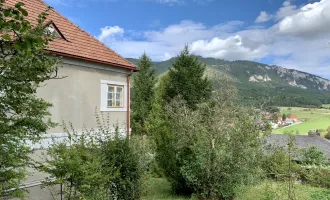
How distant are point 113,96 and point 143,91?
20417 mm

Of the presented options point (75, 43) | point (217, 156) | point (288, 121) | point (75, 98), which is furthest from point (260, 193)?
point (288, 121)

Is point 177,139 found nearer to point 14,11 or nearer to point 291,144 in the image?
point 291,144

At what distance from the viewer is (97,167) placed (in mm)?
7398

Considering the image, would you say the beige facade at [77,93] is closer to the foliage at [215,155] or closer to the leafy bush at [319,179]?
the foliage at [215,155]

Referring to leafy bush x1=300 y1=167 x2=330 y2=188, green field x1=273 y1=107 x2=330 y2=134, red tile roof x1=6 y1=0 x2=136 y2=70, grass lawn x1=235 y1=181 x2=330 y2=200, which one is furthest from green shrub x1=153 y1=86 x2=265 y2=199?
green field x1=273 y1=107 x2=330 y2=134

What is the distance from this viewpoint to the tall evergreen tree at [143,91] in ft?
104

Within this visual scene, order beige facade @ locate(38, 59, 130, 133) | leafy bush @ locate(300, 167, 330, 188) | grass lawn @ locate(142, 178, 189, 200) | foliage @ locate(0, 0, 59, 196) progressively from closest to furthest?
foliage @ locate(0, 0, 59, 196) < beige facade @ locate(38, 59, 130, 133) < grass lawn @ locate(142, 178, 189, 200) < leafy bush @ locate(300, 167, 330, 188)

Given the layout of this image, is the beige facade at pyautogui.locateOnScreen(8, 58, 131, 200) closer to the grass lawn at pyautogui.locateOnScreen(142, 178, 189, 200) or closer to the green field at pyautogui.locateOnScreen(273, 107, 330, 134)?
the grass lawn at pyautogui.locateOnScreen(142, 178, 189, 200)

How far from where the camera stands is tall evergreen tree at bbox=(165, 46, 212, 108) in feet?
Answer: 83.1

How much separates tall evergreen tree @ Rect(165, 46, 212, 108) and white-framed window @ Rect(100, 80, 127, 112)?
1200 cm

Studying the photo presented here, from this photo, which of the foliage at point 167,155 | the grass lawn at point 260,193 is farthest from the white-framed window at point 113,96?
the grass lawn at point 260,193

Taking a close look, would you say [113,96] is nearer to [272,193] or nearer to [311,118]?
[272,193]

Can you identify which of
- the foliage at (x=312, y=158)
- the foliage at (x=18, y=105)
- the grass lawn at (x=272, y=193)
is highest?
the foliage at (x=18, y=105)

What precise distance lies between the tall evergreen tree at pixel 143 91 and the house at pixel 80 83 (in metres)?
17.5
